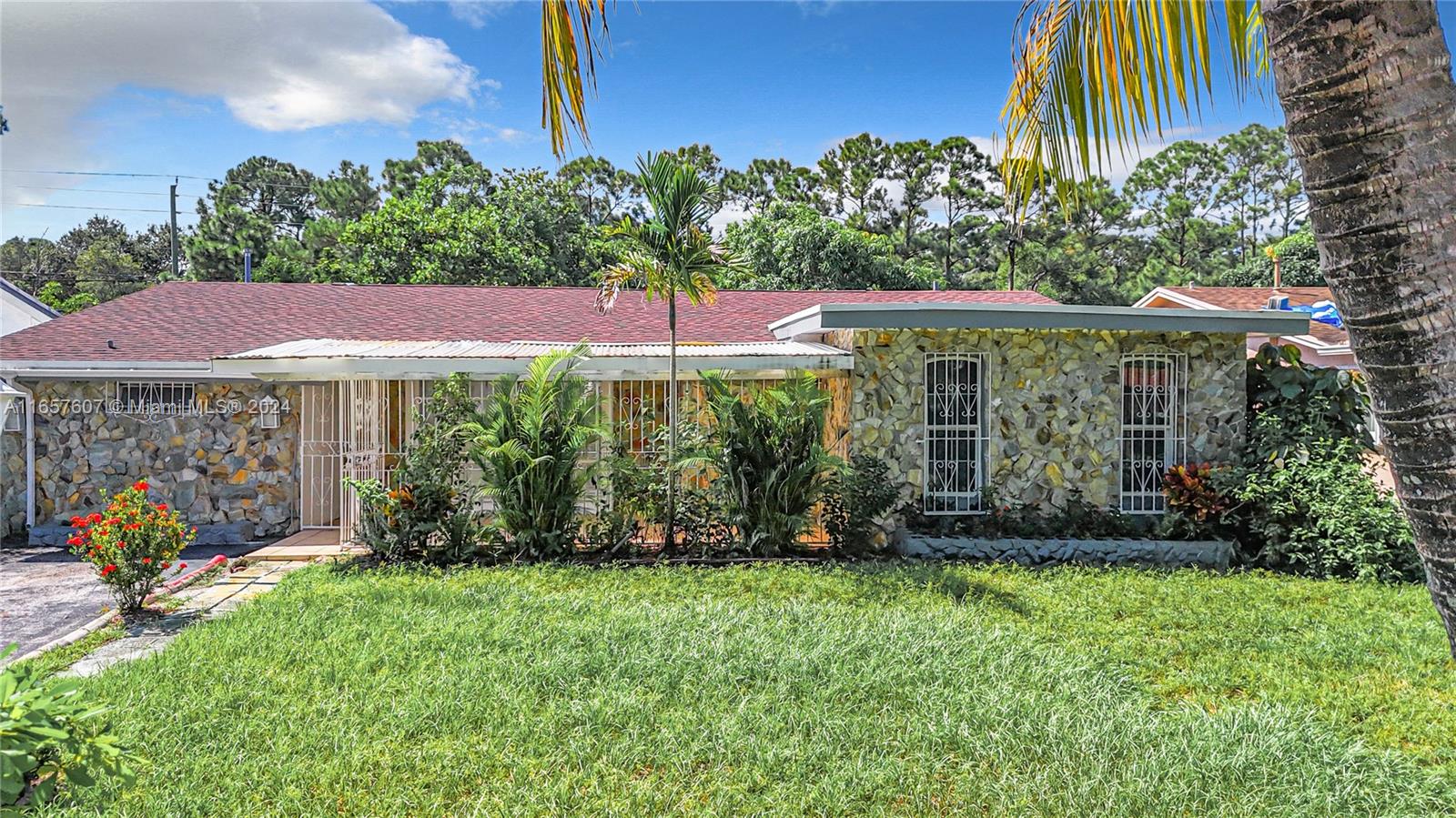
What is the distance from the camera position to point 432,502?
29.4ft

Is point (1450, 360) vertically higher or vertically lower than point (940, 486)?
higher

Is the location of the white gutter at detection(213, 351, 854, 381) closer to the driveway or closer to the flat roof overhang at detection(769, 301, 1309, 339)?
the flat roof overhang at detection(769, 301, 1309, 339)

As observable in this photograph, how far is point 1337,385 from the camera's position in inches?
362

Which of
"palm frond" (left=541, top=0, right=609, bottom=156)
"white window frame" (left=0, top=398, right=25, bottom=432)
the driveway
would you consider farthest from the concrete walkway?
"palm frond" (left=541, top=0, right=609, bottom=156)

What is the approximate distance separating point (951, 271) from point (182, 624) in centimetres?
3232

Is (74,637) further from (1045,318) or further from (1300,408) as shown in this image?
(1300,408)

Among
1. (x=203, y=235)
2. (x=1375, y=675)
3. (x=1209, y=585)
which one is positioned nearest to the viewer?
(x=1375, y=675)

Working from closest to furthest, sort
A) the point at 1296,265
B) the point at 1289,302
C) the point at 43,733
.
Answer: the point at 43,733, the point at 1289,302, the point at 1296,265

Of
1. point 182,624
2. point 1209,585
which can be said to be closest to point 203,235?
point 182,624

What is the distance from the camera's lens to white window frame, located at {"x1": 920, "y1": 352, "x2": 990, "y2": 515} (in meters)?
9.91

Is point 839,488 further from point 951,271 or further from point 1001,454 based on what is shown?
point 951,271

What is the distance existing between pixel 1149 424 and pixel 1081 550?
6.86ft

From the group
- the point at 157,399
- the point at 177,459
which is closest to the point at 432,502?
the point at 177,459

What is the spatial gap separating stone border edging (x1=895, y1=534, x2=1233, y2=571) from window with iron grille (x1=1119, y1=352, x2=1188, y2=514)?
0.95 metres
